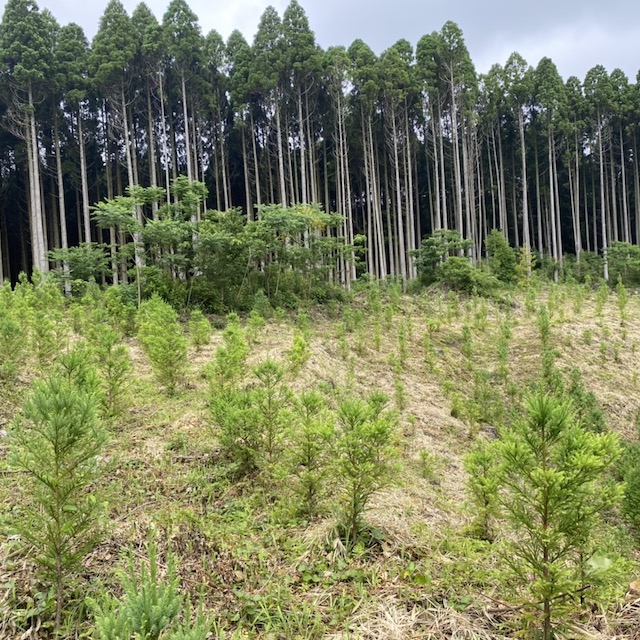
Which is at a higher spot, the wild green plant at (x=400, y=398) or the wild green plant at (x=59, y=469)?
the wild green plant at (x=59, y=469)

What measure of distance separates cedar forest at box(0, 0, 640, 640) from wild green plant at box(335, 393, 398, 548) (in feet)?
0.06

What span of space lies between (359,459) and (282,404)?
102 cm

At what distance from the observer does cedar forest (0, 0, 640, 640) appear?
80.8 inches

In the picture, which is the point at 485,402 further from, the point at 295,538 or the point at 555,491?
the point at 555,491

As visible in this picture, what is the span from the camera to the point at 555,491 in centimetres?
188

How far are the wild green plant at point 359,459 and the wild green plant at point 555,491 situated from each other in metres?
0.80

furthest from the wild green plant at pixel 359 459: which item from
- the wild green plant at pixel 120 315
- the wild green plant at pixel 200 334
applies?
the wild green plant at pixel 120 315

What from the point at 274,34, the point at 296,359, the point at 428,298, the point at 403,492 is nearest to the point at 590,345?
the point at 428,298

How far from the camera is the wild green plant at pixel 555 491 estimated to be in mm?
1874

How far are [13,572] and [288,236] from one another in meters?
9.04

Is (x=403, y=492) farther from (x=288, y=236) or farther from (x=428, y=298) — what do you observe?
(x=428, y=298)

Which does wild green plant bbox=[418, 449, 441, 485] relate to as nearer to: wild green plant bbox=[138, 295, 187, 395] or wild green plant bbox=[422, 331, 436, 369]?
wild green plant bbox=[138, 295, 187, 395]

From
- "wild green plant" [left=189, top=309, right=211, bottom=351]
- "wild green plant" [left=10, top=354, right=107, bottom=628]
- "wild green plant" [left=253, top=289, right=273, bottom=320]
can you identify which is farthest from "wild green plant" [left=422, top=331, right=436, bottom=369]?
"wild green plant" [left=10, top=354, right=107, bottom=628]

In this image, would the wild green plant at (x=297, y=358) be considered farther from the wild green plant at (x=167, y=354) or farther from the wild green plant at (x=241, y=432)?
the wild green plant at (x=241, y=432)
